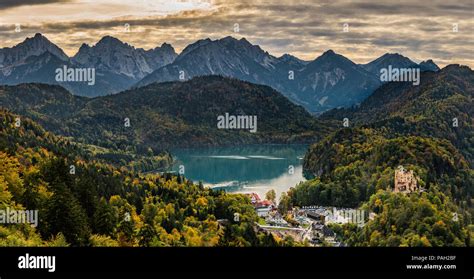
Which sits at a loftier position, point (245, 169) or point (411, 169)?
point (411, 169)

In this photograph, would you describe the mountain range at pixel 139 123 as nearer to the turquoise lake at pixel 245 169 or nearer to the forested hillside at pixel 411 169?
the turquoise lake at pixel 245 169

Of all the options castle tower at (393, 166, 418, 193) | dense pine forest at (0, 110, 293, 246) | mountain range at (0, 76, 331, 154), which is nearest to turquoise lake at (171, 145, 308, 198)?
castle tower at (393, 166, 418, 193)

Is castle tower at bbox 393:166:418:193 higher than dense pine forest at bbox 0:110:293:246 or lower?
lower

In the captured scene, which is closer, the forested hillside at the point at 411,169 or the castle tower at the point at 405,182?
the forested hillside at the point at 411,169

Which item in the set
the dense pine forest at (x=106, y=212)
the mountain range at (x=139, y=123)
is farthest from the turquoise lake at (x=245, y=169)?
the dense pine forest at (x=106, y=212)

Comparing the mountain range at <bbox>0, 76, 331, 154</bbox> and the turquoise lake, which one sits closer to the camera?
the turquoise lake

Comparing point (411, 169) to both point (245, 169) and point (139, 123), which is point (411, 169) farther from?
point (139, 123)

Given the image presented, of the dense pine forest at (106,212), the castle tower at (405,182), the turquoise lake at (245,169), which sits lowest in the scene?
the turquoise lake at (245,169)

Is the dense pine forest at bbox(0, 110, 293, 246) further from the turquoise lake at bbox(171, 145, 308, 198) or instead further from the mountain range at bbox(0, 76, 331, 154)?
the mountain range at bbox(0, 76, 331, 154)

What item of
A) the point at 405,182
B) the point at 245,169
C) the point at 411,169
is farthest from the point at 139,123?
the point at 405,182

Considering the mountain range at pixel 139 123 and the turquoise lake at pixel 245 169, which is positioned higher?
the mountain range at pixel 139 123

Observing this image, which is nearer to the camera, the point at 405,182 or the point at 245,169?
the point at 405,182

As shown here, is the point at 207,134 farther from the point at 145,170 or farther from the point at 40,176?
the point at 40,176
